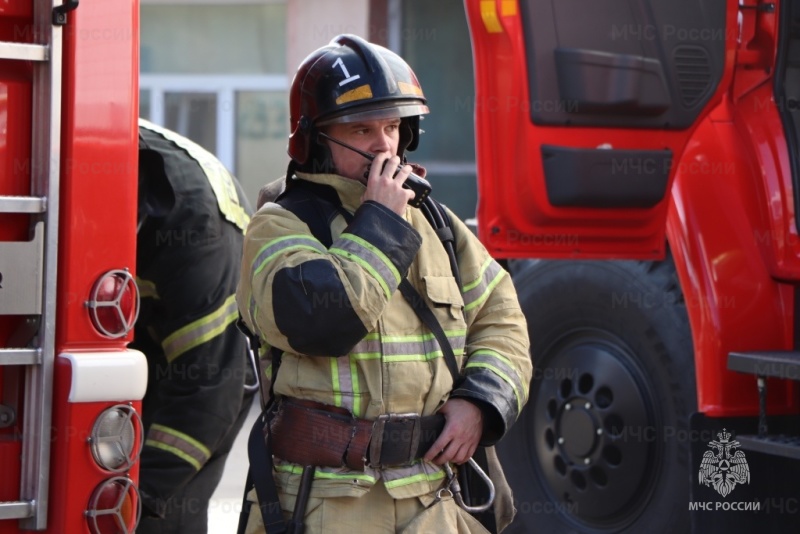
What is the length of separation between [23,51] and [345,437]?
0.98 meters

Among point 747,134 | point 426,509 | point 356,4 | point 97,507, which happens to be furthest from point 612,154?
point 356,4

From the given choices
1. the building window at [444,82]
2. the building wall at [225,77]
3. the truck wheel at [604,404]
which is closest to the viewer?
the truck wheel at [604,404]

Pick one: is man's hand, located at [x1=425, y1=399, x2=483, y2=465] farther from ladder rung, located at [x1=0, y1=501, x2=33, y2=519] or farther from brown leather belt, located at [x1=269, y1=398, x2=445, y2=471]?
ladder rung, located at [x1=0, y1=501, x2=33, y2=519]

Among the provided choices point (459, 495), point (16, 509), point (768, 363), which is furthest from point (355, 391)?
point (768, 363)

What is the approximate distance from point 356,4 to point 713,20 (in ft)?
24.4

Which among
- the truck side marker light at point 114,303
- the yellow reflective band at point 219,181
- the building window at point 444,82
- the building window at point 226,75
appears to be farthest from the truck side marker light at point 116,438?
the building window at point 226,75

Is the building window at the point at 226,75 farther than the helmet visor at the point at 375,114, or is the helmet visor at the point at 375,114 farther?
the building window at the point at 226,75

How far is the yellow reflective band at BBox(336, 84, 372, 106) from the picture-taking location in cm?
279

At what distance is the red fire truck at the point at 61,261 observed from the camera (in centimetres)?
248

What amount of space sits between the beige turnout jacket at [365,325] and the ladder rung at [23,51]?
0.57 meters

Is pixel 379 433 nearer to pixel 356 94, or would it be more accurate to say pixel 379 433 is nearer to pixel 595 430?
pixel 356 94

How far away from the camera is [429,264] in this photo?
9.28ft

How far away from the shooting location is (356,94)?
279 cm

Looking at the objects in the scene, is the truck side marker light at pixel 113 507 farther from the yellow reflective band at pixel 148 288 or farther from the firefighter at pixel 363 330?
the yellow reflective band at pixel 148 288
